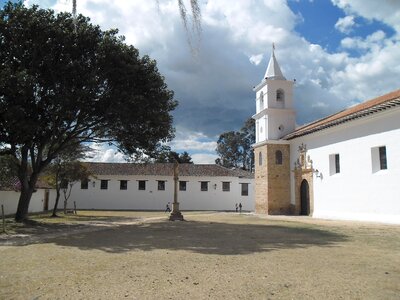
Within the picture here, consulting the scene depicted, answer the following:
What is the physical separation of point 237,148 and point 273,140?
1503 inches

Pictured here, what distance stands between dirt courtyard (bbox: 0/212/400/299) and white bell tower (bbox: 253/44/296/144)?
62.9 feet

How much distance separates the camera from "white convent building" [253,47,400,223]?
19062 millimetres

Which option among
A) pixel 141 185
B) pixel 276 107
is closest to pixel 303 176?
pixel 276 107

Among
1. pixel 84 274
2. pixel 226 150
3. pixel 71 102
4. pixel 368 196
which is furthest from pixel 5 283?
pixel 226 150

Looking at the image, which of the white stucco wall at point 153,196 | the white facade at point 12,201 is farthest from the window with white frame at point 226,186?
the white facade at point 12,201

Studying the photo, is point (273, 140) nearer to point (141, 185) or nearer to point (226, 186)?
point (226, 186)

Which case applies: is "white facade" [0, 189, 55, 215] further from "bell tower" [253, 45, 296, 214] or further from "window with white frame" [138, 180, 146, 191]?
"bell tower" [253, 45, 296, 214]

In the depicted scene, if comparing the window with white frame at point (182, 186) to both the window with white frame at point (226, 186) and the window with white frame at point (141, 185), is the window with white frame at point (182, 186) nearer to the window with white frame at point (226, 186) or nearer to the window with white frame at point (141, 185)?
the window with white frame at point (141, 185)

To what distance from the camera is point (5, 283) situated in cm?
640

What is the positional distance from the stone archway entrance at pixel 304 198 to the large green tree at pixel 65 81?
1304 cm

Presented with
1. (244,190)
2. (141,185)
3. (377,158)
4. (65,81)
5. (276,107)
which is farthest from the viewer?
(244,190)

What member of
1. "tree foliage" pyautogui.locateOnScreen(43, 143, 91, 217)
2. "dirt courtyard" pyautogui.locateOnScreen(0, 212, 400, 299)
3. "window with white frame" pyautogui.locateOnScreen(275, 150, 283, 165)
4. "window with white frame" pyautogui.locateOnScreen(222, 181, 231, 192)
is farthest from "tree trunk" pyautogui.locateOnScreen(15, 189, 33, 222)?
"window with white frame" pyautogui.locateOnScreen(222, 181, 231, 192)

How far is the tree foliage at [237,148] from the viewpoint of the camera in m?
66.8

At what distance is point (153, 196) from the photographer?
4453 centimetres
